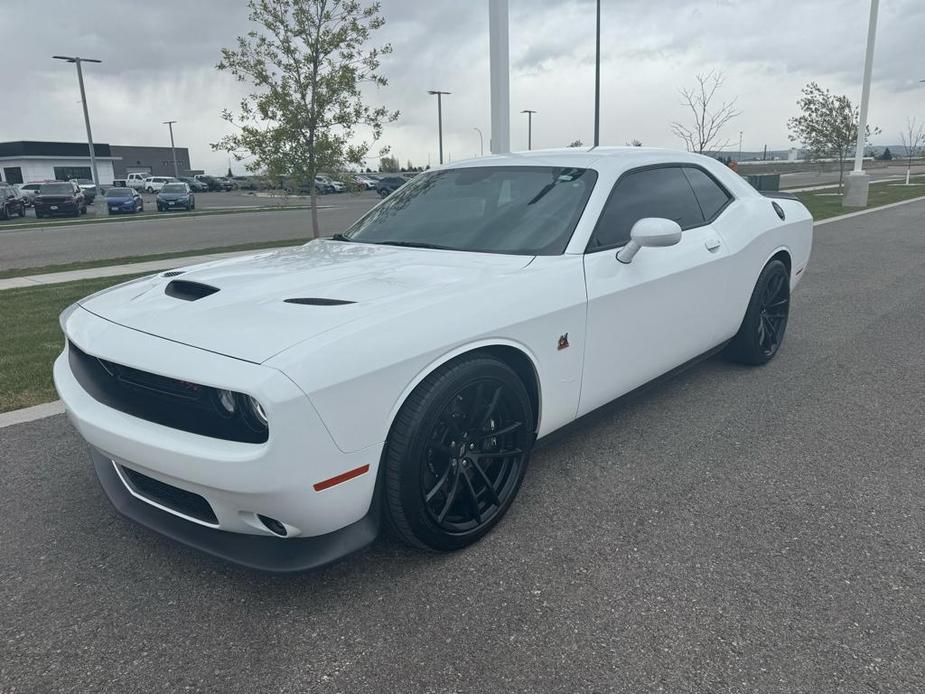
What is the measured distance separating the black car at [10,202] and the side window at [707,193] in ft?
104

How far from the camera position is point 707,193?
4602mm

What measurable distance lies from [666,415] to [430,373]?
217cm

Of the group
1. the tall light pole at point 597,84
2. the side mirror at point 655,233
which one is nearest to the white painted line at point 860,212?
the tall light pole at point 597,84

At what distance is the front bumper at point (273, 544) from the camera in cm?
237

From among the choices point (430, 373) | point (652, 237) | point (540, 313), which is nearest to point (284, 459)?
point (430, 373)

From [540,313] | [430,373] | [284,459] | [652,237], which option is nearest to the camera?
[284,459]

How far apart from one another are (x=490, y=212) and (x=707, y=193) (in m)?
1.72

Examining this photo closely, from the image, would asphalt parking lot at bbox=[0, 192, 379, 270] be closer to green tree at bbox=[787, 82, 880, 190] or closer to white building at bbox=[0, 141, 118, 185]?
green tree at bbox=[787, 82, 880, 190]

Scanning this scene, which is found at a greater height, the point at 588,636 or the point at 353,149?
the point at 353,149

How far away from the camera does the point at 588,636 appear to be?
2.34 meters

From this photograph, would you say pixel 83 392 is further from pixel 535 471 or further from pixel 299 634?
pixel 535 471

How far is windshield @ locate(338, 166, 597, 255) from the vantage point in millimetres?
3443

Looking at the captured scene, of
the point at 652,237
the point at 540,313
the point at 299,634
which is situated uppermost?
the point at 652,237

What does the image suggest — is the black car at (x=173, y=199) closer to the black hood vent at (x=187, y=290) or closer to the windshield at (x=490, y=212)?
the windshield at (x=490, y=212)
